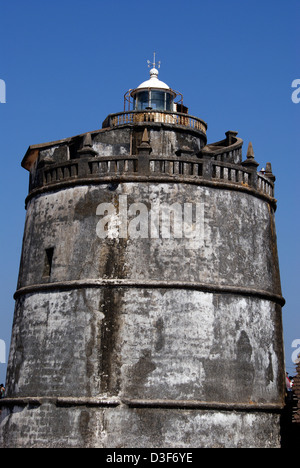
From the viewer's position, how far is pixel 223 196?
1725 cm

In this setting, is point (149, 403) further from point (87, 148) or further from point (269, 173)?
point (269, 173)

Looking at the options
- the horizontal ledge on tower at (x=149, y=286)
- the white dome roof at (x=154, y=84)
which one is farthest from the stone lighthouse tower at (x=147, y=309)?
the white dome roof at (x=154, y=84)

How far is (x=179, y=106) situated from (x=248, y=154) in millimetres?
2785

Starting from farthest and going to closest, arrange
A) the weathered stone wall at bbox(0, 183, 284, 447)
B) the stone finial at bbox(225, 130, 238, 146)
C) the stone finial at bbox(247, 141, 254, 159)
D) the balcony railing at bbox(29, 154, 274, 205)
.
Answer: the stone finial at bbox(225, 130, 238, 146) → the stone finial at bbox(247, 141, 254, 159) → the balcony railing at bbox(29, 154, 274, 205) → the weathered stone wall at bbox(0, 183, 284, 447)

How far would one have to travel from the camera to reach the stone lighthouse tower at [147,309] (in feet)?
51.8

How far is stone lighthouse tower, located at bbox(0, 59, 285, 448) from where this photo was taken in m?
15.8

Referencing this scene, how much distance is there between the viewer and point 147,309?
16.1 meters

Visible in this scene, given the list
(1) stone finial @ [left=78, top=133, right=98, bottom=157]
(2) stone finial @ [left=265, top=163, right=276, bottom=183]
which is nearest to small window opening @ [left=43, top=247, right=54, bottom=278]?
(1) stone finial @ [left=78, top=133, right=98, bottom=157]

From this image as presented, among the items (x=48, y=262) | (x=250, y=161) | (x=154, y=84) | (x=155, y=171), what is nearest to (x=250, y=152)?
(x=250, y=161)

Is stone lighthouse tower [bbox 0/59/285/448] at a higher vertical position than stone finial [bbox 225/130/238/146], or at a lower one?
lower

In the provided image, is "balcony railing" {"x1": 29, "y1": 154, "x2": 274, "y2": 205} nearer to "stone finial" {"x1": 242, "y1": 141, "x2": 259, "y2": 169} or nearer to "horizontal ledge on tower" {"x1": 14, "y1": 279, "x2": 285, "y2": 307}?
"stone finial" {"x1": 242, "y1": 141, "x2": 259, "y2": 169}

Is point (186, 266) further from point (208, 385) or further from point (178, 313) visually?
point (208, 385)

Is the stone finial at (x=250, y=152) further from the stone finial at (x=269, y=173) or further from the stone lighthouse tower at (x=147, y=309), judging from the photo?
the stone finial at (x=269, y=173)
